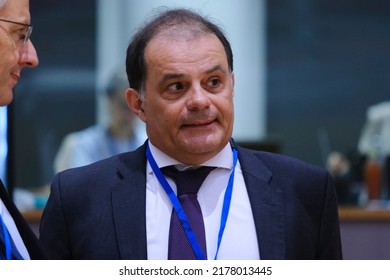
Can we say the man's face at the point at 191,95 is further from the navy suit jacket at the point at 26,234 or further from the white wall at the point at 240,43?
the white wall at the point at 240,43

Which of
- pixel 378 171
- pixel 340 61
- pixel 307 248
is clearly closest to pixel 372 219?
pixel 378 171

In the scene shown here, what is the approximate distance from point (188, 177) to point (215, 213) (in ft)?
0.41

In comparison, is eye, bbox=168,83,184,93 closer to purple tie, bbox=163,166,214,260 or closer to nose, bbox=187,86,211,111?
nose, bbox=187,86,211,111

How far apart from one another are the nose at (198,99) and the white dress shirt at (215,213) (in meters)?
0.18

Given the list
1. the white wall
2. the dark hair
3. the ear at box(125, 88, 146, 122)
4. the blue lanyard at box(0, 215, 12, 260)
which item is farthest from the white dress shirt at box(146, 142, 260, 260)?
the white wall

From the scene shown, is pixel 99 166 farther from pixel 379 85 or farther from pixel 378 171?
pixel 379 85

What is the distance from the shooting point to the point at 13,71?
214 cm

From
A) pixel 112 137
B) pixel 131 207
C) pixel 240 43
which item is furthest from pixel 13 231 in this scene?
pixel 240 43

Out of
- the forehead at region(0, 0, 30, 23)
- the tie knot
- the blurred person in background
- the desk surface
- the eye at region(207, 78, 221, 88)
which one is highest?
the forehead at region(0, 0, 30, 23)

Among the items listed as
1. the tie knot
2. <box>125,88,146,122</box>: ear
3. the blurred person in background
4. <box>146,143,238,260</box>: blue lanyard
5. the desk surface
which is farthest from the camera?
the blurred person in background

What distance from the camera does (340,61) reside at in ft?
32.9

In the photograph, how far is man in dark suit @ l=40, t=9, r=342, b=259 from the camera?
2127 millimetres

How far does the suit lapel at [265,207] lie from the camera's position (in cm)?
211

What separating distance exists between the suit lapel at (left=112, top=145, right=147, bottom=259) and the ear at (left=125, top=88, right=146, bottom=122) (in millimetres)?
113
